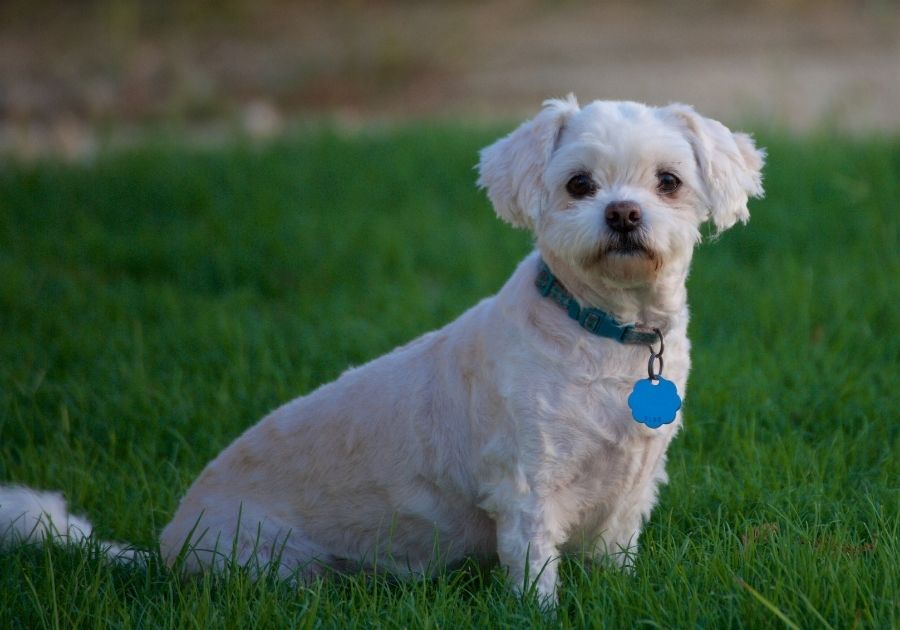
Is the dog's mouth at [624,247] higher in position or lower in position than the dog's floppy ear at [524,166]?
lower

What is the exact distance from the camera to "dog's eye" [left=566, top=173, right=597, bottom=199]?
3.35 m

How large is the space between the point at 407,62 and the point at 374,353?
802 cm

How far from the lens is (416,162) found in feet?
28.0

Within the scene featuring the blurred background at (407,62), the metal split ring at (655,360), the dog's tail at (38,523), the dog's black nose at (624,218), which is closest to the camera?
the dog's black nose at (624,218)

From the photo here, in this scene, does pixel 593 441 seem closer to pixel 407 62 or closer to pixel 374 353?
pixel 374 353

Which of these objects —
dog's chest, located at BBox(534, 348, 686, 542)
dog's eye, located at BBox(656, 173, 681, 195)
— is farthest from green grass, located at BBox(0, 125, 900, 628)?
dog's eye, located at BBox(656, 173, 681, 195)

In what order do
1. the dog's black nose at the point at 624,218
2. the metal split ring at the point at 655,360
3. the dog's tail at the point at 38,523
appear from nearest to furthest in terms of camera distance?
the dog's black nose at the point at 624,218, the metal split ring at the point at 655,360, the dog's tail at the point at 38,523

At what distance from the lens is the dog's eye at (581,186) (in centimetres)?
335

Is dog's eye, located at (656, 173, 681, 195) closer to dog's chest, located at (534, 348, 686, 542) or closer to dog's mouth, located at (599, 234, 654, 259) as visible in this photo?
dog's mouth, located at (599, 234, 654, 259)

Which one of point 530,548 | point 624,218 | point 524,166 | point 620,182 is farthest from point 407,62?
point 530,548

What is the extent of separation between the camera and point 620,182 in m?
3.31

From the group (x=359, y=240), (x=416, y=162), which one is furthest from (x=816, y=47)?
(x=359, y=240)

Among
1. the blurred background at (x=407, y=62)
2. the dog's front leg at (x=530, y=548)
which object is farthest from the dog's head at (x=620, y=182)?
the blurred background at (x=407, y=62)

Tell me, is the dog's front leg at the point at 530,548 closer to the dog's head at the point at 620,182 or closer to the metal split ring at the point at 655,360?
the metal split ring at the point at 655,360
